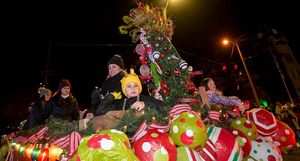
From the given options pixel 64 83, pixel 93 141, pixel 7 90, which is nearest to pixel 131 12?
pixel 64 83

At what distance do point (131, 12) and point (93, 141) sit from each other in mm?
3545

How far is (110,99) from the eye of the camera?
422 centimetres

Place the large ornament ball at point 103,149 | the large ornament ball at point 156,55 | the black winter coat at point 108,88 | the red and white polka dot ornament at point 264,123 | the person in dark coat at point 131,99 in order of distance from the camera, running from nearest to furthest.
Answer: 1. the large ornament ball at point 103,149
2. the person in dark coat at point 131,99
3. the black winter coat at point 108,88
4. the large ornament ball at point 156,55
5. the red and white polka dot ornament at point 264,123

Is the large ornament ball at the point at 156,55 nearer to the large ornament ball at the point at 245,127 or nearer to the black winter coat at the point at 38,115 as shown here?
the large ornament ball at the point at 245,127

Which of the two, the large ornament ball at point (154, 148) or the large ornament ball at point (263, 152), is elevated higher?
the large ornament ball at point (154, 148)

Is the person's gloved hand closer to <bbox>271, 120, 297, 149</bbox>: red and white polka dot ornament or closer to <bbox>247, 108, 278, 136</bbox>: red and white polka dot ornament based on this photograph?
<bbox>247, 108, 278, 136</bbox>: red and white polka dot ornament

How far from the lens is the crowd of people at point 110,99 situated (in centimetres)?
404

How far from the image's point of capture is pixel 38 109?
5.60m

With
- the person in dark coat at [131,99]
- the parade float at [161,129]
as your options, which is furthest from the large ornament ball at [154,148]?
the person in dark coat at [131,99]

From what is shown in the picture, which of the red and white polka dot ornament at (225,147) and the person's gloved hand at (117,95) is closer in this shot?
the red and white polka dot ornament at (225,147)

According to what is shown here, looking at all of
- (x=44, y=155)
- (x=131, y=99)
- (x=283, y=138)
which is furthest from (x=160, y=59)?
(x=283, y=138)

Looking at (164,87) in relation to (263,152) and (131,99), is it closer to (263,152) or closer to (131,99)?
(131,99)

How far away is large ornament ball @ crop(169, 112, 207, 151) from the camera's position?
3.14 meters

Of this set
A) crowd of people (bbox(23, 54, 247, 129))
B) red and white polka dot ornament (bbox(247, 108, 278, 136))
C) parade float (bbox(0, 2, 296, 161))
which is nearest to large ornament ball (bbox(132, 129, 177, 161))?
parade float (bbox(0, 2, 296, 161))
